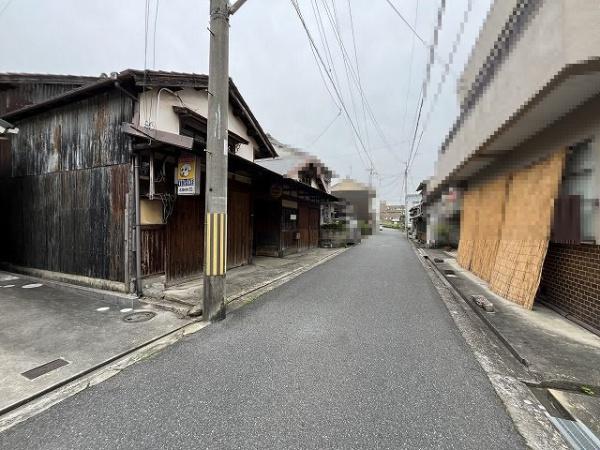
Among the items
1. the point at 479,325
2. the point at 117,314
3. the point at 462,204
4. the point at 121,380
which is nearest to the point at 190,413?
the point at 121,380

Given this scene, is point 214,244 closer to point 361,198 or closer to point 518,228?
point 518,228

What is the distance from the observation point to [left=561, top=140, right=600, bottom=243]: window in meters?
4.19

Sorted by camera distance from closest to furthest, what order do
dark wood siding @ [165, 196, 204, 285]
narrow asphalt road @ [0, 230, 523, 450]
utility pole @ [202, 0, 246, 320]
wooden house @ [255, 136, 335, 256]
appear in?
narrow asphalt road @ [0, 230, 523, 450] < utility pole @ [202, 0, 246, 320] < dark wood siding @ [165, 196, 204, 285] < wooden house @ [255, 136, 335, 256]

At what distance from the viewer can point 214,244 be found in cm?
486

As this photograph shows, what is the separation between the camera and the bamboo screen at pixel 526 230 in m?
5.11

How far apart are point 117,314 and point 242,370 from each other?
337 cm

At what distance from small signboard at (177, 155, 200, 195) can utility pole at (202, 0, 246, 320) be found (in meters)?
1.25

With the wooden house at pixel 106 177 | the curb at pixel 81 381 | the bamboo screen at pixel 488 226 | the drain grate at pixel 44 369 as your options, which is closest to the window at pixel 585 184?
the bamboo screen at pixel 488 226

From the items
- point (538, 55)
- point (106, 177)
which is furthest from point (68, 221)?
point (538, 55)

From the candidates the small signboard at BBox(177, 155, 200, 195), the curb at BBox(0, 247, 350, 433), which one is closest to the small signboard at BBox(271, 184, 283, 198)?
the small signboard at BBox(177, 155, 200, 195)

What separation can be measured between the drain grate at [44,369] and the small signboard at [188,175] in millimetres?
3537

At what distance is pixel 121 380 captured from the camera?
2982 millimetres

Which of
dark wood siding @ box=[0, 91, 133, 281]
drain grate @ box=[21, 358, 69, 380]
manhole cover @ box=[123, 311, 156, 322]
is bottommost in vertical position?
manhole cover @ box=[123, 311, 156, 322]

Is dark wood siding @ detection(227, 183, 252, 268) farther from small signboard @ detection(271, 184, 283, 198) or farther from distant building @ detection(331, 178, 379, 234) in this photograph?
distant building @ detection(331, 178, 379, 234)
